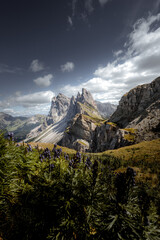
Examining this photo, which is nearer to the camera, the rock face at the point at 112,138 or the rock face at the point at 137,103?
the rock face at the point at 112,138

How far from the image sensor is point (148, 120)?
65062mm

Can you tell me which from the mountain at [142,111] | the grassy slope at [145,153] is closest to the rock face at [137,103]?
the mountain at [142,111]

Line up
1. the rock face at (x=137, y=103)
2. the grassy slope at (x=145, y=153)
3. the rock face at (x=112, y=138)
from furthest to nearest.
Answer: the rock face at (x=137, y=103), the rock face at (x=112, y=138), the grassy slope at (x=145, y=153)

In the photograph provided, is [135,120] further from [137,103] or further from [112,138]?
[112,138]

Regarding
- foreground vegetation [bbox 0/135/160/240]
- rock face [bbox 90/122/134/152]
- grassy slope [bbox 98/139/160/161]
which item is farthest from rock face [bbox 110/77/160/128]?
foreground vegetation [bbox 0/135/160/240]

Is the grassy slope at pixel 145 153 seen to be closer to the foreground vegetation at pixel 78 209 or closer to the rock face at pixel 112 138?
the rock face at pixel 112 138

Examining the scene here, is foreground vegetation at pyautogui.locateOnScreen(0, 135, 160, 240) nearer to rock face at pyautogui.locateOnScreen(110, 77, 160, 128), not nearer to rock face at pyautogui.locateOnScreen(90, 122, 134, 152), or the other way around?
rock face at pyautogui.locateOnScreen(90, 122, 134, 152)

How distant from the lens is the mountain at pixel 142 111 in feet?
199

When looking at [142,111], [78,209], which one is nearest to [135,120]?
[142,111]

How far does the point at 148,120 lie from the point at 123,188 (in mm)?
76601

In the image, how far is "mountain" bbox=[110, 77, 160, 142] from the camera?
199 ft

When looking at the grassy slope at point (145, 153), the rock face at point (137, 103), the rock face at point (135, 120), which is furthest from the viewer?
the rock face at point (137, 103)

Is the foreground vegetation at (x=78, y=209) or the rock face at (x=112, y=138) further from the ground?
the foreground vegetation at (x=78, y=209)

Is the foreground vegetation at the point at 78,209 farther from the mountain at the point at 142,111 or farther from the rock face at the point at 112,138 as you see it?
the mountain at the point at 142,111
